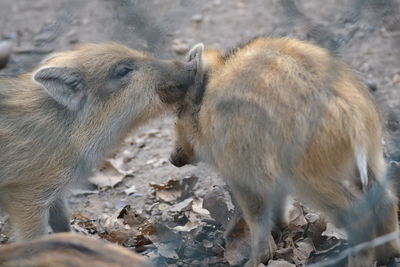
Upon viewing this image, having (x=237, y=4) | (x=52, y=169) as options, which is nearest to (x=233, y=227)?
(x=52, y=169)

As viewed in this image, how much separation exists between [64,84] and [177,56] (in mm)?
1592

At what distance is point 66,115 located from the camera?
4.14 meters

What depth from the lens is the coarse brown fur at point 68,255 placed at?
2.89 meters

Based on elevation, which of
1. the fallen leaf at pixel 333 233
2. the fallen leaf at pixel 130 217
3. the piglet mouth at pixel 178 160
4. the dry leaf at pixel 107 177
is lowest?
the dry leaf at pixel 107 177

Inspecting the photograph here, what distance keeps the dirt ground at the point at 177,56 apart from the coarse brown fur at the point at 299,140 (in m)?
0.35

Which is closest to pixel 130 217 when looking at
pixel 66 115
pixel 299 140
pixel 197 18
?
pixel 66 115

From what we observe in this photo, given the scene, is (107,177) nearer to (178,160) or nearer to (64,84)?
(178,160)

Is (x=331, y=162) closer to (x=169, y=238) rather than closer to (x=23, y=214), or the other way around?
(x=169, y=238)

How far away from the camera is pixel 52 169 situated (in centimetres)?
398

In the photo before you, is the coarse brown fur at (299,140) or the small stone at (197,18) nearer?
the coarse brown fur at (299,140)

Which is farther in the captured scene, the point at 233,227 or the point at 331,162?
the point at 233,227

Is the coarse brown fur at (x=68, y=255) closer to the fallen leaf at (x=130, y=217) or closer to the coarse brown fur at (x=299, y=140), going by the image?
the coarse brown fur at (x=299, y=140)

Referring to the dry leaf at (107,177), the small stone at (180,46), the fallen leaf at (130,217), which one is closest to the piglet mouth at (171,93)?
the fallen leaf at (130,217)

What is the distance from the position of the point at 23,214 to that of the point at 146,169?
4.52 ft
